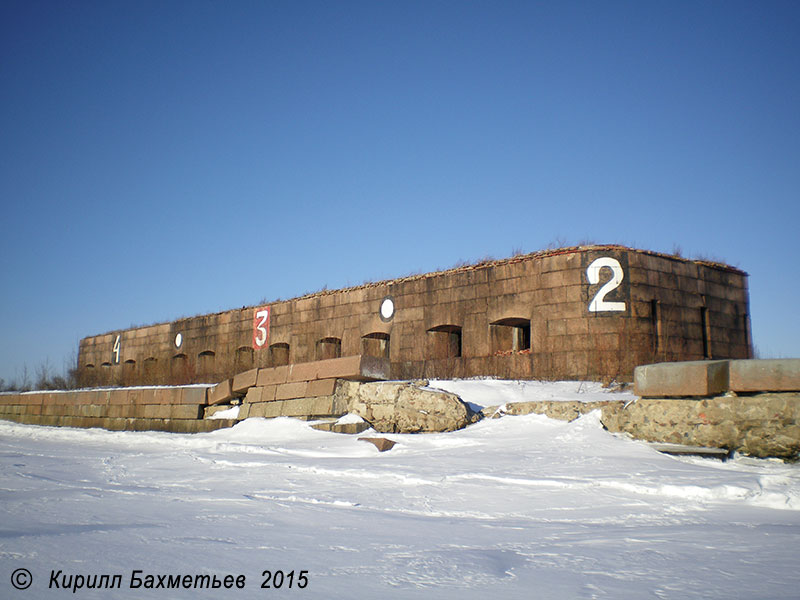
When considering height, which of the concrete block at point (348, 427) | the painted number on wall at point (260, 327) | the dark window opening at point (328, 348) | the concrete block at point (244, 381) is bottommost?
the concrete block at point (348, 427)

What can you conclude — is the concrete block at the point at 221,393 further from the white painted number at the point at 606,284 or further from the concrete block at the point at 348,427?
the white painted number at the point at 606,284

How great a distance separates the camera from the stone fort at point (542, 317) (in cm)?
1169

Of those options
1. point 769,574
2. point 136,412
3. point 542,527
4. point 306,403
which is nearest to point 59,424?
point 136,412

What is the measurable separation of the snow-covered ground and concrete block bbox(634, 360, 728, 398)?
61 cm

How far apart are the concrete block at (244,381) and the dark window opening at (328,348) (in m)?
4.80

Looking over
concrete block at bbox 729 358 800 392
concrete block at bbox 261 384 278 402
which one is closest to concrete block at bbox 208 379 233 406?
concrete block at bbox 261 384 278 402

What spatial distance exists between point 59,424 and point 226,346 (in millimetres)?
4783

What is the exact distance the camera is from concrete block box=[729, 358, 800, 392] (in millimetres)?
6027

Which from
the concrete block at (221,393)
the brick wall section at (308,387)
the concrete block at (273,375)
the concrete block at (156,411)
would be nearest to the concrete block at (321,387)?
the brick wall section at (308,387)

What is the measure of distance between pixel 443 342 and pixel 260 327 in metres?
6.15

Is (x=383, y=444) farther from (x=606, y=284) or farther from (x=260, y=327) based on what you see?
(x=260, y=327)

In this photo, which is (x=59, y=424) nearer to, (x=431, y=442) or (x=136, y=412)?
(x=136, y=412)

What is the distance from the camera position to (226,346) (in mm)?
18922

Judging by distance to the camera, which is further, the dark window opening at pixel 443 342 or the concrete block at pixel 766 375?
the dark window opening at pixel 443 342
